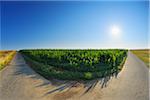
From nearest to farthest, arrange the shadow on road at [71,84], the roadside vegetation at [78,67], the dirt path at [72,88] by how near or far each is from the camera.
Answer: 1. the dirt path at [72,88]
2. the shadow on road at [71,84]
3. the roadside vegetation at [78,67]

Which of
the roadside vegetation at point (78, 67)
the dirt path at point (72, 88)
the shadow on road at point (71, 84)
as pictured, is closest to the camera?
the dirt path at point (72, 88)

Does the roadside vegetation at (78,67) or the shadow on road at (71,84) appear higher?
the roadside vegetation at (78,67)

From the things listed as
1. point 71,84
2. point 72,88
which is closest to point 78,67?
point 71,84

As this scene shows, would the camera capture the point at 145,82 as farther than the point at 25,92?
Yes

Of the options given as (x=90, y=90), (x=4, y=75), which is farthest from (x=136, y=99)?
(x=4, y=75)

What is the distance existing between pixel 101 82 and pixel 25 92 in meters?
4.77

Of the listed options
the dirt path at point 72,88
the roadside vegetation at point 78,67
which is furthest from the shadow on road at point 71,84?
the roadside vegetation at point 78,67

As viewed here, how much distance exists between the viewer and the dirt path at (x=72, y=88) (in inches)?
408

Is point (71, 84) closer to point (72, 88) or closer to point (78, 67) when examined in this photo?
point (72, 88)

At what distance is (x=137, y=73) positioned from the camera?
15.1 m

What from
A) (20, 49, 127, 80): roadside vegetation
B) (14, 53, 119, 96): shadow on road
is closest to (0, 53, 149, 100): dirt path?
(14, 53, 119, 96): shadow on road

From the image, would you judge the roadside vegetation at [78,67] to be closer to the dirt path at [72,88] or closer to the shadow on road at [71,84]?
the shadow on road at [71,84]

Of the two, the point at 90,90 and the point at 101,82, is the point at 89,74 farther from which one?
the point at 90,90

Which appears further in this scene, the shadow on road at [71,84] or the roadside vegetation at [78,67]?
the roadside vegetation at [78,67]
